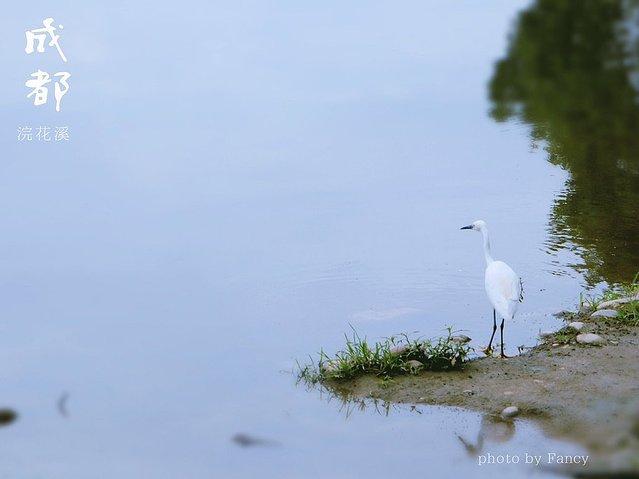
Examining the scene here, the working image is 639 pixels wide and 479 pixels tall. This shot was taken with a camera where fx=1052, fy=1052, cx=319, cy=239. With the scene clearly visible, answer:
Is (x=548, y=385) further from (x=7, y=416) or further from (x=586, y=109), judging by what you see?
(x=586, y=109)

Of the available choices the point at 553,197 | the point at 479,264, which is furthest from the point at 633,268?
the point at 553,197

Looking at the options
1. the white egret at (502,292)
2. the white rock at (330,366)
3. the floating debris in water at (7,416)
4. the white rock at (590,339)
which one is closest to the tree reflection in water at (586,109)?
the white egret at (502,292)

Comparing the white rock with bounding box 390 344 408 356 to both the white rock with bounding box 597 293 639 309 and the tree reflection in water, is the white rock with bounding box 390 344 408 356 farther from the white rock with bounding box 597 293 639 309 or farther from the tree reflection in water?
the tree reflection in water

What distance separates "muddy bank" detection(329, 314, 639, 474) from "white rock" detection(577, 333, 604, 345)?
0.13 feet

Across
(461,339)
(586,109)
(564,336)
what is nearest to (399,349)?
(461,339)

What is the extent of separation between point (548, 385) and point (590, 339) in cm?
77

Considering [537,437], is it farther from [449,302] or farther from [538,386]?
[449,302]

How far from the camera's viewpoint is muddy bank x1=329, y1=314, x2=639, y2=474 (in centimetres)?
574

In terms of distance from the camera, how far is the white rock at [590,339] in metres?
6.73

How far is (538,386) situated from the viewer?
6.12 meters

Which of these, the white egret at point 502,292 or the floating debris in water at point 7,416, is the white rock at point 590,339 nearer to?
the white egret at point 502,292

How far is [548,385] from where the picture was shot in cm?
612

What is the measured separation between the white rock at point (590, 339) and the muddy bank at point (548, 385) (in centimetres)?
4

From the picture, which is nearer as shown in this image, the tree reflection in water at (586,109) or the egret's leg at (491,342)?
the egret's leg at (491,342)
